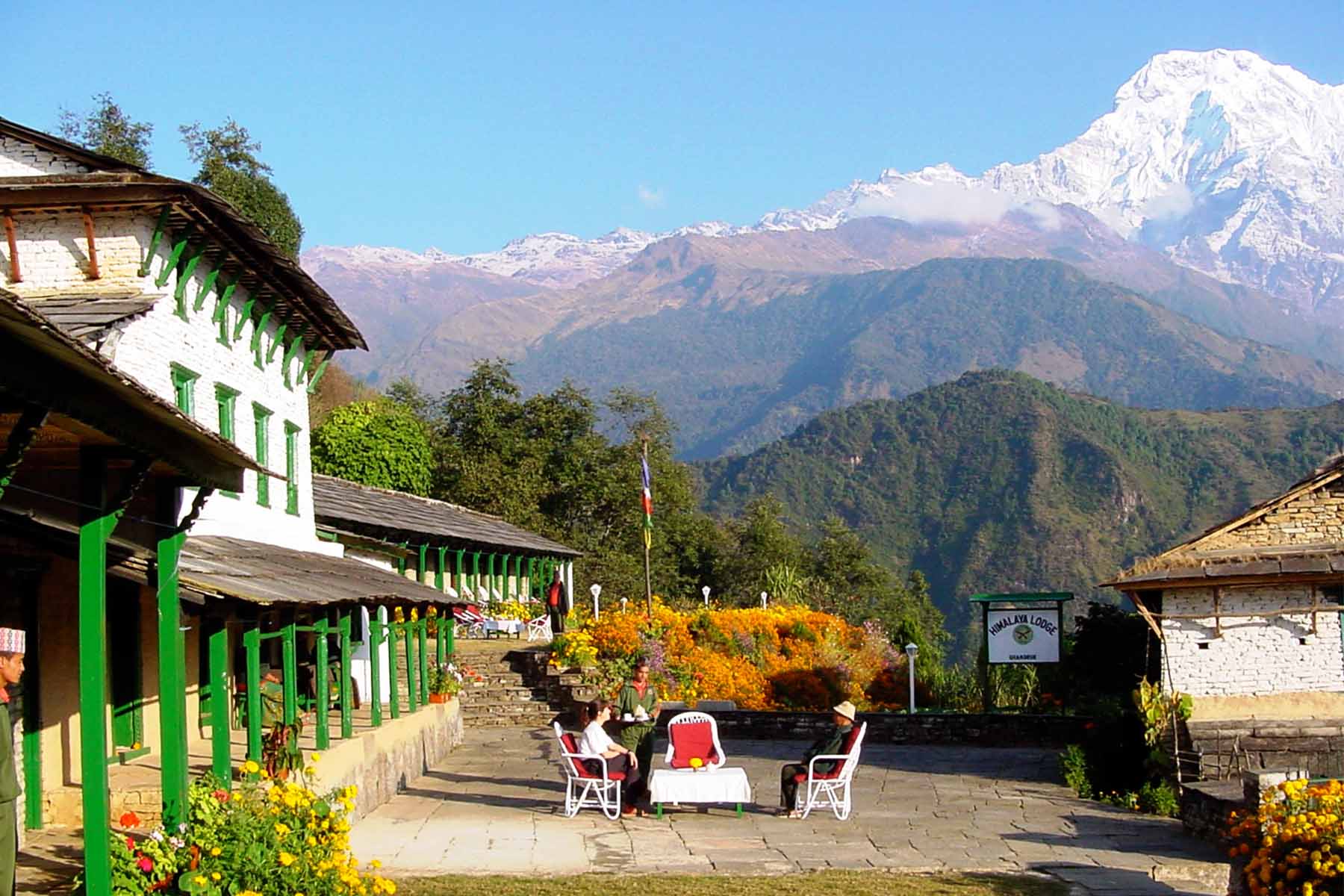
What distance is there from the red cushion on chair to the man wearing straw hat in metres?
8.92

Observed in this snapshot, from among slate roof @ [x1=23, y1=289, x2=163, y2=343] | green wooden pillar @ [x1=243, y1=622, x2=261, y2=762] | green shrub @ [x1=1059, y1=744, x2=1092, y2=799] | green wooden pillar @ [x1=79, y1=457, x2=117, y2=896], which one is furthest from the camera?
green shrub @ [x1=1059, y1=744, x2=1092, y2=799]

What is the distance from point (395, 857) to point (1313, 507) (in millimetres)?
11272

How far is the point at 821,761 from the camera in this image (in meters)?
15.3

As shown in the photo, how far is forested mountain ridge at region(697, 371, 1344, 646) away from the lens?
113000mm

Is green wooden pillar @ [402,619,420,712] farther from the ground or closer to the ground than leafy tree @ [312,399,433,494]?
closer to the ground

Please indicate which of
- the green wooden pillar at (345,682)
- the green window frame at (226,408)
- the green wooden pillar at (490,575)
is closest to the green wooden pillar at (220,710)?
the green wooden pillar at (345,682)

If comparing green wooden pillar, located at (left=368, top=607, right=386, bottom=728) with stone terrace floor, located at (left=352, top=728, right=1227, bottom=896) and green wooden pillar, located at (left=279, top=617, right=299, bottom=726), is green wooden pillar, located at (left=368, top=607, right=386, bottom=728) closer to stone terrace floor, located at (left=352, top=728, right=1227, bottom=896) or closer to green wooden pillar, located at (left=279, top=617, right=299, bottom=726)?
stone terrace floor, located at (left=352, top=728, right=1227, bottom=896)

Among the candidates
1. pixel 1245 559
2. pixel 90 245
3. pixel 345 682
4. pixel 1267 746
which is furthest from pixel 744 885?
pixel 90 245

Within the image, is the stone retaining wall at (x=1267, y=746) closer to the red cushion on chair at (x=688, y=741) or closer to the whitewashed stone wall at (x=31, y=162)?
the red cushion on chair at (x=688, y=741)

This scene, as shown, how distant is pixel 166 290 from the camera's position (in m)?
17.3

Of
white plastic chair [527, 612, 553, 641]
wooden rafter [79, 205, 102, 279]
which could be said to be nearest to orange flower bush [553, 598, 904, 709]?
white plastic chair [527, 612, 553, 641]

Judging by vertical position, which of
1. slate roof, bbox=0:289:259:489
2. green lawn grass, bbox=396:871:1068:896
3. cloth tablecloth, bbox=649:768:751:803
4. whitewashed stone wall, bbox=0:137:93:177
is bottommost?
green lawn grass, bbox=396:871:1068:896

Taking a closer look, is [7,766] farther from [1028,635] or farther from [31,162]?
[1028,635]

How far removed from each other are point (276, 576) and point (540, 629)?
20.4 metres
